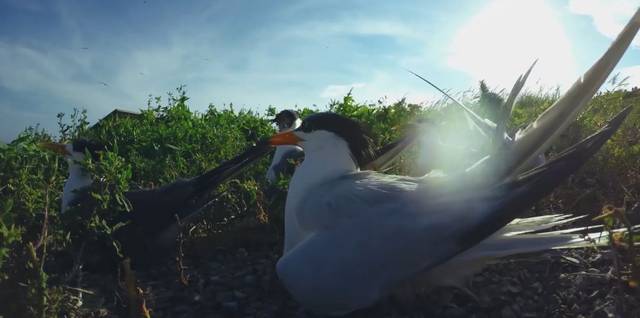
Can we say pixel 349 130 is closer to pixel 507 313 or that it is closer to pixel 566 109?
pixel 566 109

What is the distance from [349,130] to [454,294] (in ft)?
3.45

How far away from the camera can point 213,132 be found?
671cm

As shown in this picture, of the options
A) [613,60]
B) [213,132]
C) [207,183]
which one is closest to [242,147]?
[213,132]

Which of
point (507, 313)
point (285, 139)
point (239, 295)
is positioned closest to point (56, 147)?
point (285, 139)

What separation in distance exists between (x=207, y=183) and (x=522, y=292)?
2.24 metres

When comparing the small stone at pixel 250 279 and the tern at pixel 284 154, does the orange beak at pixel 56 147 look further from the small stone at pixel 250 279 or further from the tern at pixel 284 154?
the small stone at pixel 250 279

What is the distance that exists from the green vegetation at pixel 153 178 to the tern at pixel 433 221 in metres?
0.99

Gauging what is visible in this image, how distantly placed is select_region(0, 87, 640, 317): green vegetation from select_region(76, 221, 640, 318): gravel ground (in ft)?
1.23

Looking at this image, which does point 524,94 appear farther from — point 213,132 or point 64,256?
point 64,256

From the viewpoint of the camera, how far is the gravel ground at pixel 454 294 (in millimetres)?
2576

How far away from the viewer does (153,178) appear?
206 inches

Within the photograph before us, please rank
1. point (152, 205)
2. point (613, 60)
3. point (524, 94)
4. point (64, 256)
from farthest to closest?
1. point (524, 94)
2. point (152, 205)
3. point (64, 256)
4. point (613, 60)

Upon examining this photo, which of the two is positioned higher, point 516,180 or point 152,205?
point 152,205

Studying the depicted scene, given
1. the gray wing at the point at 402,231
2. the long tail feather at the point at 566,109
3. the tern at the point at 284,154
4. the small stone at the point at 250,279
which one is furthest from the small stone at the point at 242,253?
the long tail feather at the point at 566,109
